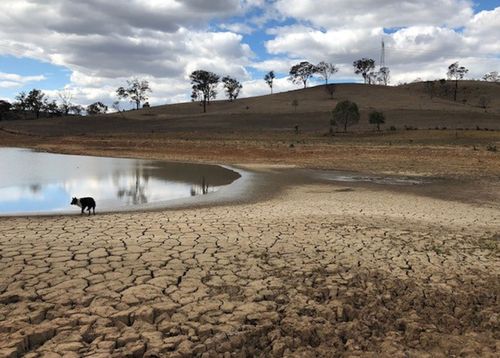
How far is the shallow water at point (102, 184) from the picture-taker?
51.0 feet

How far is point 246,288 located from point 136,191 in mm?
13146

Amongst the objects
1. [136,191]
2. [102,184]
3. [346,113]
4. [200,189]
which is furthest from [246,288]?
[346,113]

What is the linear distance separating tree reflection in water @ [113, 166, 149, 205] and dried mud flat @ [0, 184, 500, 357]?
5236 mm

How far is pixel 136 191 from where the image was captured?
61.2 ft

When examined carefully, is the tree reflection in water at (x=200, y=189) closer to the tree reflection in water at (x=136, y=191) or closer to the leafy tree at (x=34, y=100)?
the tree reflection in water at (x=136, y=191)

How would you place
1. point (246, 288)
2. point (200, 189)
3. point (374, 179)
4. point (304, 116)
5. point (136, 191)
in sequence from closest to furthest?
point (246, 288)
point (136, 191)
point (200, 189)
point (374, 179)
point (304, 116)

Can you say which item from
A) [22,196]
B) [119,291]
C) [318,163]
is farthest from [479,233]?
[318,163]

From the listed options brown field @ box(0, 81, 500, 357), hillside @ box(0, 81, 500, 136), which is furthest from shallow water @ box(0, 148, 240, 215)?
hillside @ box(0, 81, 500, 136)

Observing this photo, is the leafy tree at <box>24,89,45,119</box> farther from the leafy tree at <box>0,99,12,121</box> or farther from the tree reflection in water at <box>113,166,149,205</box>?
the tree reflection in water at <box>113,166,149,205</box>

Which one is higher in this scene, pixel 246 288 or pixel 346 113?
pixel 346 113

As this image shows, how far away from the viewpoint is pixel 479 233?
1012 cm

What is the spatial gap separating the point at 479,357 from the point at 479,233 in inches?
237

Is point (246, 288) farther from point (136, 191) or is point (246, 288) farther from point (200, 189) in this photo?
point (136, 191)

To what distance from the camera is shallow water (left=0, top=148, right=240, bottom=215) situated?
51.0 feet
